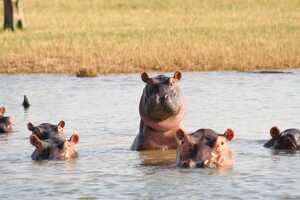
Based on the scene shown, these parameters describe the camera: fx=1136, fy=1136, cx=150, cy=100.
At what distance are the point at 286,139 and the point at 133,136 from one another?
310 centimetres

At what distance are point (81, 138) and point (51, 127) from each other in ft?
7.39

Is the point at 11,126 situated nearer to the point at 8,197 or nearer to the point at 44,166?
the point at 44,166

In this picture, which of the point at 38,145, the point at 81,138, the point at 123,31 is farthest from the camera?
the point at 123,31

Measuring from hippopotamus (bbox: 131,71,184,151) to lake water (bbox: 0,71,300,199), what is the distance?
27 cm

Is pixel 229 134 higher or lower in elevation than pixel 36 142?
higher

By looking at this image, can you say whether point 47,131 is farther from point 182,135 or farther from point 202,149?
point 202,149

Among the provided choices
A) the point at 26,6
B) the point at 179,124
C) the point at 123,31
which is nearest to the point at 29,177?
the point at 179,124

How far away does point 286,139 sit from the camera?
14789 mm

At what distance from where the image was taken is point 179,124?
14922 millimetres

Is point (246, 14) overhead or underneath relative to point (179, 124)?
overhead

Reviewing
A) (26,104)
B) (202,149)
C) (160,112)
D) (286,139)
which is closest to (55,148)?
(160,112)

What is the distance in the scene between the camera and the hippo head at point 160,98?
1464cm

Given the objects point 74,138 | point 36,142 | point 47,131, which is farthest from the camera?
point 47,131

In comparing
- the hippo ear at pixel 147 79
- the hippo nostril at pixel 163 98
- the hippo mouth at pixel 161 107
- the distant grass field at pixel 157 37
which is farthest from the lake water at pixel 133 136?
the distant grass field at pixel 157 37
